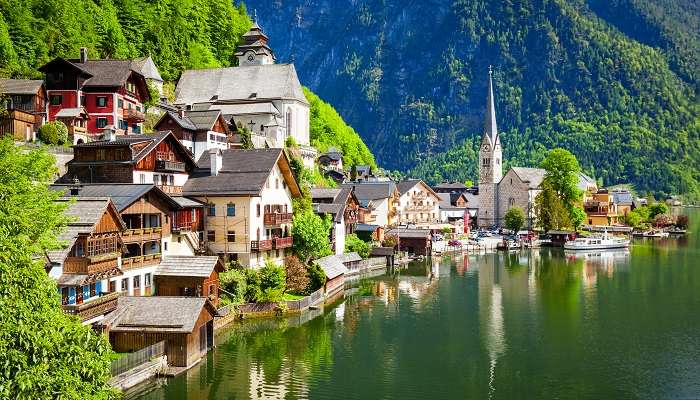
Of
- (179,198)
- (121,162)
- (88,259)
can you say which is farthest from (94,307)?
(179,198)

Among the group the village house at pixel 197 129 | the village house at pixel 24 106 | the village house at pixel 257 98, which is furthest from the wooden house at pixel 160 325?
the village house at pixel 257 98

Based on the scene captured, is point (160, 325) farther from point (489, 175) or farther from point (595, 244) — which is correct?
point (489, 175)

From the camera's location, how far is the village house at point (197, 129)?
58250mm

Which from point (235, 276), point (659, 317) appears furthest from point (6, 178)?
point (659, 317)

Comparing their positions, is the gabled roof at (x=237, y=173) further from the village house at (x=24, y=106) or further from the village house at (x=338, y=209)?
the village house at (x=338, y=209)

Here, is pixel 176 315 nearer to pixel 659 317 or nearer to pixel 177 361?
pixel 177 361

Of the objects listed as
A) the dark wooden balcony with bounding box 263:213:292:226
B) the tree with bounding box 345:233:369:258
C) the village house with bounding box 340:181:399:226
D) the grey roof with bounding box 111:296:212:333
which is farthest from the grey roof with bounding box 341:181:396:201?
the grey roof with bounding box 111:296:212:333

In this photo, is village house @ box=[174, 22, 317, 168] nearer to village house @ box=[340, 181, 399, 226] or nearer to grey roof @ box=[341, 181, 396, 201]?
village house @ box=[340, 181, 399, 226]

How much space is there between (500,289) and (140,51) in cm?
5760

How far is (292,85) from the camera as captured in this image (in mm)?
89938

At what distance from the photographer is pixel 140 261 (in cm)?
3931

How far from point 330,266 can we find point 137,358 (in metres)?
28.1

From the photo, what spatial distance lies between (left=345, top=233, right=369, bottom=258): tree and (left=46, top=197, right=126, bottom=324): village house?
42.1 metres

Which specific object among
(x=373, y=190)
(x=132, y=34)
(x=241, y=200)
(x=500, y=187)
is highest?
(x=132, y=34)
